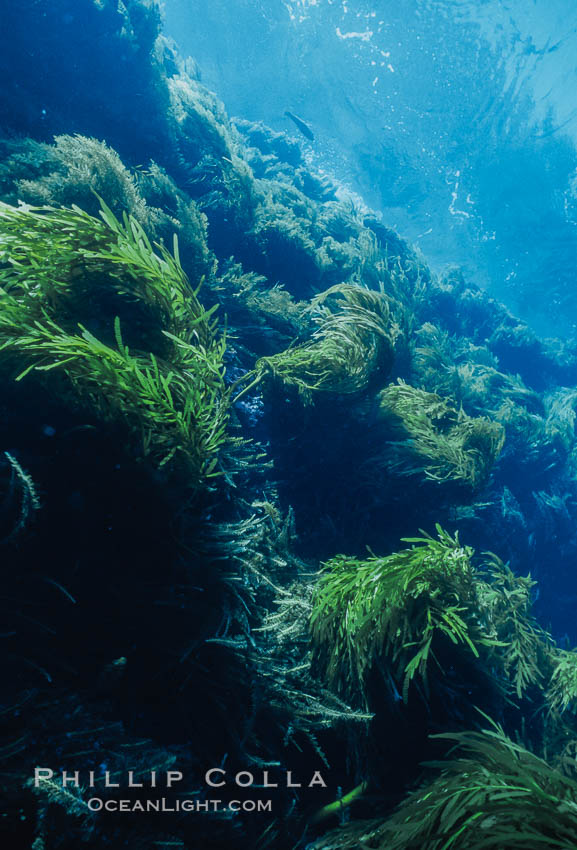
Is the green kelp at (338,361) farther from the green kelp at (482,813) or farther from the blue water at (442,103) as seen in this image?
the blue water at (442,103)

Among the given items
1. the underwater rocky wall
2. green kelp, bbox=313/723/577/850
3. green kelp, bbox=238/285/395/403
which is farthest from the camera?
green kelp, bbox=238/285/395/403

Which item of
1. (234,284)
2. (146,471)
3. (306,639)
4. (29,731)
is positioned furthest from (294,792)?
(234,284)

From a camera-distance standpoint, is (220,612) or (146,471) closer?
(146,471)

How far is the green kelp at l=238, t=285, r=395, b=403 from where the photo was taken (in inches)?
119

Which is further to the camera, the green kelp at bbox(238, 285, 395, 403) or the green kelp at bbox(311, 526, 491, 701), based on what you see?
the green kelp at bbox(238, 285, 395, 403)

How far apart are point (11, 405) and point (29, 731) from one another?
1.15m

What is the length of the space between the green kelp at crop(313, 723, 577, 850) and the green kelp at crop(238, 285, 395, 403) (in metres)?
2.31

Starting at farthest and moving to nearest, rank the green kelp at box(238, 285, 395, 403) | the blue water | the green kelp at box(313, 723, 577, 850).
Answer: the blue water → the green kelp at box(238, 285, 395, 403) → the green kelp at box(313, 723, 577, 850)

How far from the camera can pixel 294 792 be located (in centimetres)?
188

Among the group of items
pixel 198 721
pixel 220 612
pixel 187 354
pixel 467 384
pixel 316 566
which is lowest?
pixel 198 721

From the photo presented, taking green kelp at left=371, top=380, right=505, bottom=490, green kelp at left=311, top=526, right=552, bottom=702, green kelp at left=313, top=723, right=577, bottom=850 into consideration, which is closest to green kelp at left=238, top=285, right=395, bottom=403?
green kelp at left=371, top=380, right=505, bottom=490

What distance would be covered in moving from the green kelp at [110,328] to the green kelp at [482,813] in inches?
64.6

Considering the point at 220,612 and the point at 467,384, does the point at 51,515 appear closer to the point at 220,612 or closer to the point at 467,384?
the point at 220,612

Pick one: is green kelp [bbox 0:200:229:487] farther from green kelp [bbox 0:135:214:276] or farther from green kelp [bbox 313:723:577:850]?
green kelp [bbox 313:723:577:850]
